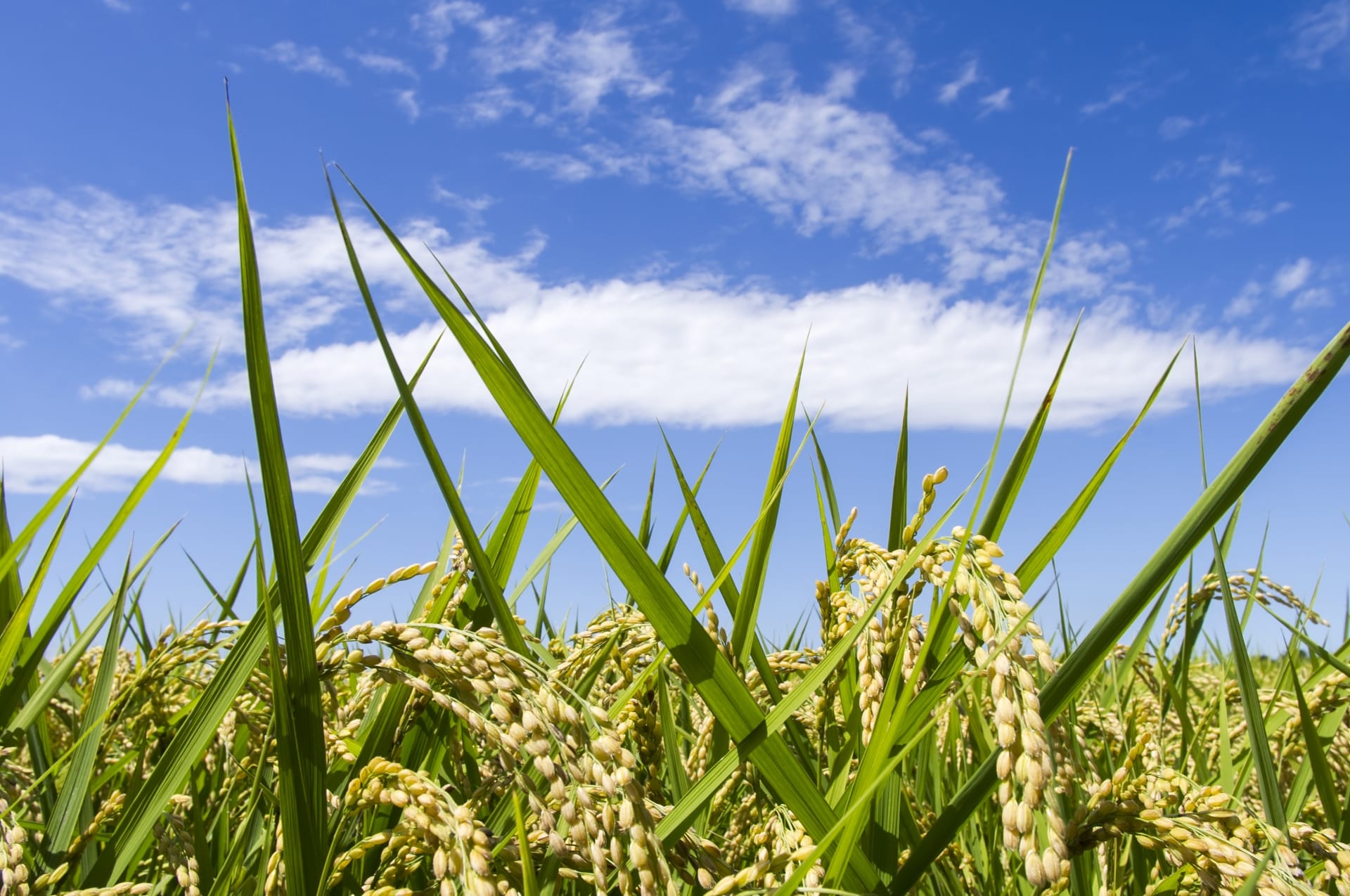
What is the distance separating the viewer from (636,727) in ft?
6.46

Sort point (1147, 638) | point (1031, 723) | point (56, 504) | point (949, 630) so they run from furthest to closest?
point (1147, 638)
point (56, 504)
point (949, 630)
point (1031, 723)

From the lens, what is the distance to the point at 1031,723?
0.98m

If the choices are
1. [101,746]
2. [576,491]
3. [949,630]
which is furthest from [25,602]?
[949,630]

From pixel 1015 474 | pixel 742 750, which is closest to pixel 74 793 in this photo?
pixel 742 750

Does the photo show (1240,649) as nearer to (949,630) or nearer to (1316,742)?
(1316,742)

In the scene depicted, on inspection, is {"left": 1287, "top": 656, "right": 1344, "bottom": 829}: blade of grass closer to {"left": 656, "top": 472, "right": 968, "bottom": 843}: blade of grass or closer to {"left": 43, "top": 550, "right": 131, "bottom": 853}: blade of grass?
{"left": 656, "top": 472, "right": 968, "bottom": 843}: blade of grass

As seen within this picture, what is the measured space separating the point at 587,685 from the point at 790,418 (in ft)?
2.33

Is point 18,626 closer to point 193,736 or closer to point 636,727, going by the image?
point 193,736

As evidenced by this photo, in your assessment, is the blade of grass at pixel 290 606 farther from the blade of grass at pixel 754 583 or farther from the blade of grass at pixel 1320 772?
the blade of grass at pixel 1320 772

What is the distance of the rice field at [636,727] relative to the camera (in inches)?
44.4

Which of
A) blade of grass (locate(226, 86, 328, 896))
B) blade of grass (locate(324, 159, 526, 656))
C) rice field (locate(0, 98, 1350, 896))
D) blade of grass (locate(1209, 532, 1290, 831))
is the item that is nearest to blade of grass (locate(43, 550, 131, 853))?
rice field (locate(0, 98, 1350, 896))

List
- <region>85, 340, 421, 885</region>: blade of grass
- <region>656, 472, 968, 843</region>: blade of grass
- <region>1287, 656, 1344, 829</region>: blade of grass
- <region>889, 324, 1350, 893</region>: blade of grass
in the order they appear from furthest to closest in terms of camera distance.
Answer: <region>1287, 656, 1344, 829</region>: blade of grass → <region>85, 340, 421, 885</region>: blade of grass → <region>656, 472, 968, 843</region>: blade of grass → <region>889, 324, 1350, 893</region>: blade of grass

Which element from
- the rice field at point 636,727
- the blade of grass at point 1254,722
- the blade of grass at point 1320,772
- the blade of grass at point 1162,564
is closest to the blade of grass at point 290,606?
the rice field at point 636,727

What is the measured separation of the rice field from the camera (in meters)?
1.13
